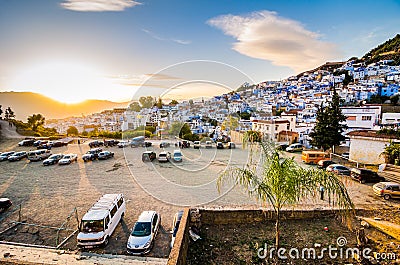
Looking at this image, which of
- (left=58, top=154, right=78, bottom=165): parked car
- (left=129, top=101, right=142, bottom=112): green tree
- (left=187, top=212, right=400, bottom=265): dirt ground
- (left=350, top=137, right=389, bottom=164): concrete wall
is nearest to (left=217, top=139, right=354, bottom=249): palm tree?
(left=187, top=212, right=400, bottom=265): dirt ground

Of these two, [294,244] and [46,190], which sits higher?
[294,244]

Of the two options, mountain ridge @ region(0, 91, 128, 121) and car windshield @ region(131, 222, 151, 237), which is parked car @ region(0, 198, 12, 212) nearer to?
car windshield @ region(131, 222, 151, 237)

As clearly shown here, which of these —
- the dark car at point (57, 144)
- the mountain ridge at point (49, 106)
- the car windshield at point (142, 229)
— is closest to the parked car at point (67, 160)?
the dark car at point (57, 144)

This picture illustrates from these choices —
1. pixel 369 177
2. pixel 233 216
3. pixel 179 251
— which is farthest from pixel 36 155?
pixel 369 177

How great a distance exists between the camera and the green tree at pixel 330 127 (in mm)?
23922

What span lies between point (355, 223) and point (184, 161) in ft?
54.6

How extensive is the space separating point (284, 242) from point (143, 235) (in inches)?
194

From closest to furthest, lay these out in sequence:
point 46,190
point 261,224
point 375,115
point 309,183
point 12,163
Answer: point 309,183
point 261,224
point 46,190
point 12,163
point 375,115

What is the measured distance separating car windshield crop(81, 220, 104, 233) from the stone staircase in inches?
724

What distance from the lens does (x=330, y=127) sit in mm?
24016

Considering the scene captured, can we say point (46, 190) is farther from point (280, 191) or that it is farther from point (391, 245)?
point (391, 245)

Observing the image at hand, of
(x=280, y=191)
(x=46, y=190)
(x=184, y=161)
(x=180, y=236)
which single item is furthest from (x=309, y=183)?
(x=184, y=161)

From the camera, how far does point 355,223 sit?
779cm

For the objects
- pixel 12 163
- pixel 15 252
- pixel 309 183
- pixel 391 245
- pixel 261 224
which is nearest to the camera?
pixel 309 183
